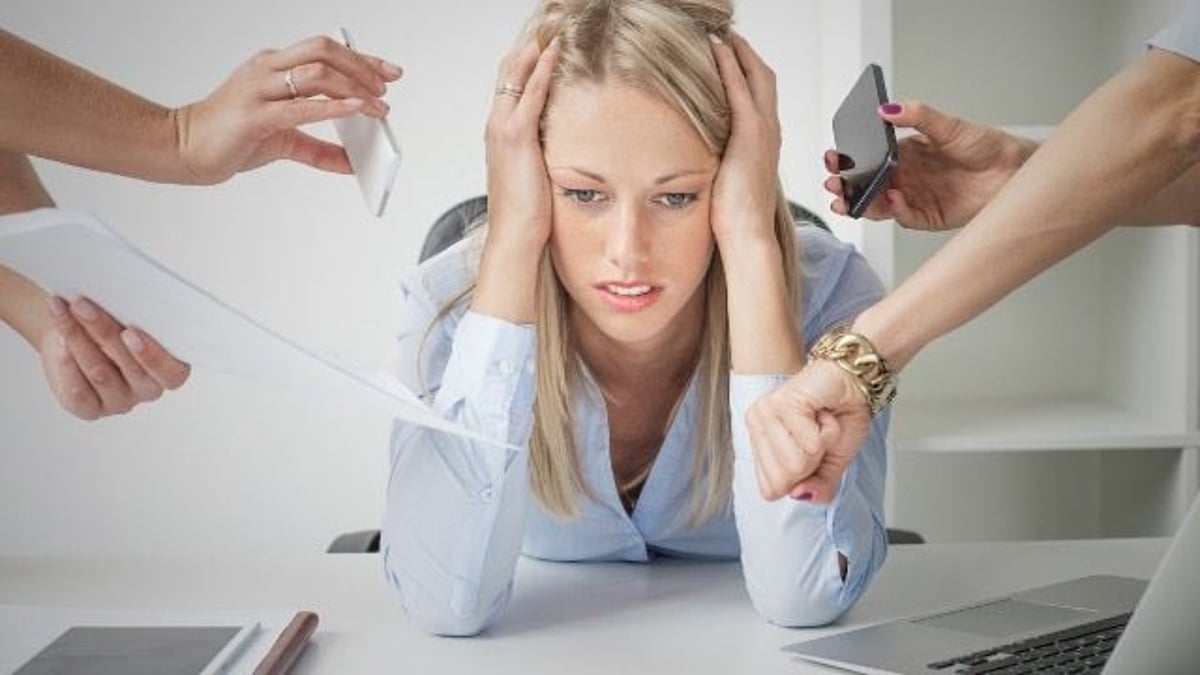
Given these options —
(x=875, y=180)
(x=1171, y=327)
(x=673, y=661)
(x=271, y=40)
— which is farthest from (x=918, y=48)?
(x=673, y=661)

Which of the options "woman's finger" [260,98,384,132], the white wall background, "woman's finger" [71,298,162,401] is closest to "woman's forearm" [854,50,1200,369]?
"woman's finger" [260,98,384,132]

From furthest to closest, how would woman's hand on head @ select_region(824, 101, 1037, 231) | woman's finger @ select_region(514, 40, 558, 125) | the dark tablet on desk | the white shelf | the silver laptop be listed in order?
the white shelf → woman's hand on head @ select_region(824, 101, 1037, 231) → woman's finger @ select_region(514, 40, 558, 125) → the dark tablet on desk → the silver laptop

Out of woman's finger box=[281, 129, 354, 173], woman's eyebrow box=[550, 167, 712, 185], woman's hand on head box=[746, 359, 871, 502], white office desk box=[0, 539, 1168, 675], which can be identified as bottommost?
white office desk box=[0, 539, 1168, 675]

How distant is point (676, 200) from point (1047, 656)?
64cm

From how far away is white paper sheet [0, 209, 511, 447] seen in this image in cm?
93

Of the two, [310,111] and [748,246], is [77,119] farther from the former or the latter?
[748,246]

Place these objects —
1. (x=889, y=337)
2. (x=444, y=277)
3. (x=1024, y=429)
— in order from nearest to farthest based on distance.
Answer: (x=889, y=337), (x=444, y=277), (x=1024, y=429)

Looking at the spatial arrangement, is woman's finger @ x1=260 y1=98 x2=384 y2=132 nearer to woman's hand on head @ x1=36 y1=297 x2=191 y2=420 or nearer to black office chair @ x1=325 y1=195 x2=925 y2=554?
woman's hand on head @ x1=36 y1=297 x2=191 y2=420

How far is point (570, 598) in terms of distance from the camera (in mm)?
1475

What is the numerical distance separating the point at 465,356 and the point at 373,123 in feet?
0.79

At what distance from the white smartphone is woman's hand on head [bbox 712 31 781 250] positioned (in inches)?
13.6

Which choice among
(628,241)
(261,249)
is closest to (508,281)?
(628,241)

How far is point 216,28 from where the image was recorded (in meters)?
2.75

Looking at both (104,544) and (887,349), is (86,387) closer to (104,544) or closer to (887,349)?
(887,349)
